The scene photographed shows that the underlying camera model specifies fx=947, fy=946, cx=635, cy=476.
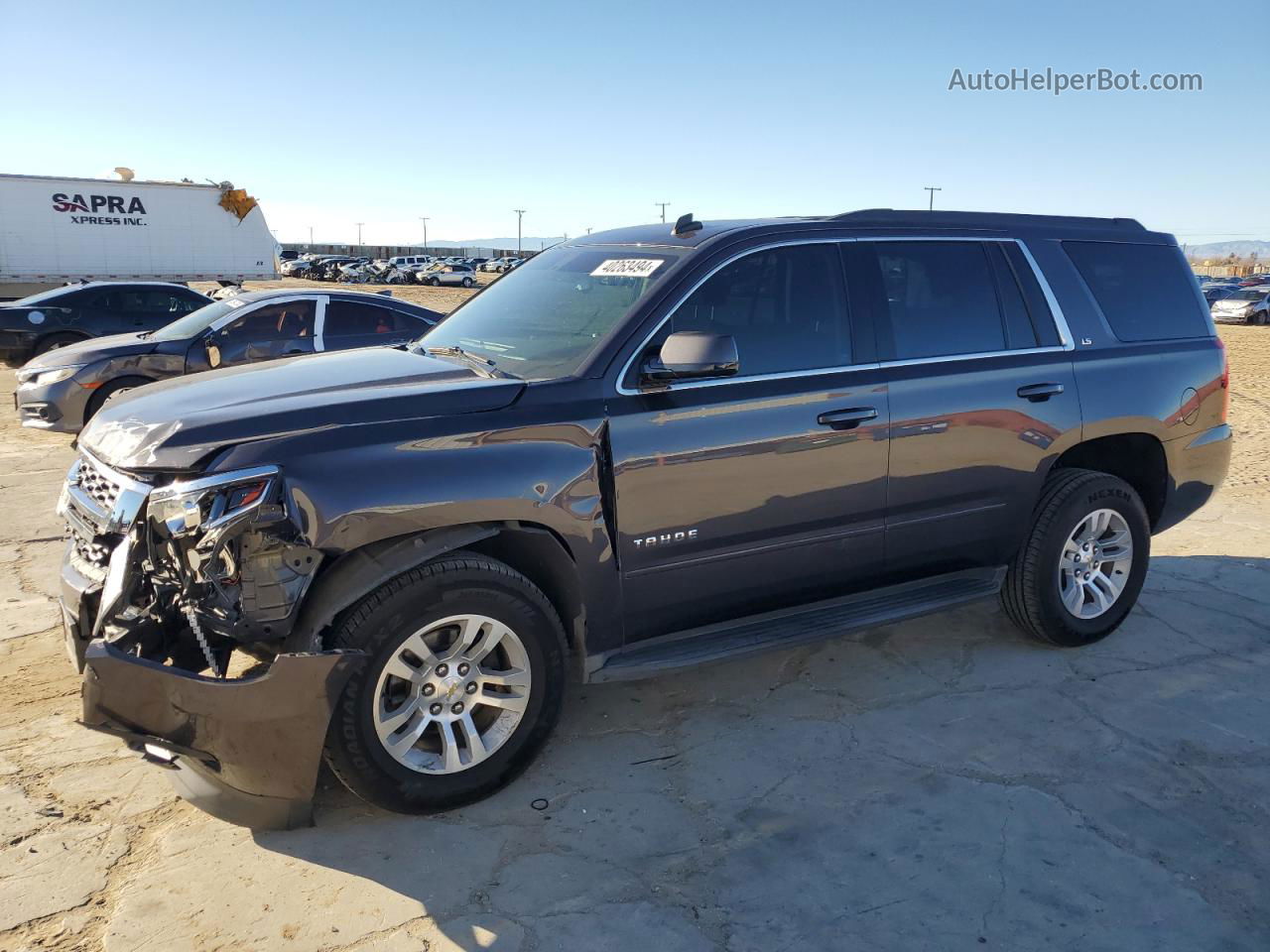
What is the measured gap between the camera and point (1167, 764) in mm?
3727

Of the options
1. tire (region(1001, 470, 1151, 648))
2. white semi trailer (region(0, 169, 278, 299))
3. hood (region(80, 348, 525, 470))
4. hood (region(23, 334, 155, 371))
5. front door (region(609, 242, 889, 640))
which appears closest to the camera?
hood (region(80, 348, 525, 470))

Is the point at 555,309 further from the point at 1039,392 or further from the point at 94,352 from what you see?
the point at 94,352

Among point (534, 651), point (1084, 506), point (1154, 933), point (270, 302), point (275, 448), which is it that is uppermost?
point (270, 302)

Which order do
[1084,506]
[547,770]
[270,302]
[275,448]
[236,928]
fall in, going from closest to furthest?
[236,928] < [275,448] < [547,770] < [1084,506] < [270,302]

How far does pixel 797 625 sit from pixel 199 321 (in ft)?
26.6

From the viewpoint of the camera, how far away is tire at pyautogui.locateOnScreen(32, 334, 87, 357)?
12.9m

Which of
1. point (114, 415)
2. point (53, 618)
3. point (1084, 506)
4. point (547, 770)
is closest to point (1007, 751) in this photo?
point (1084, 506)

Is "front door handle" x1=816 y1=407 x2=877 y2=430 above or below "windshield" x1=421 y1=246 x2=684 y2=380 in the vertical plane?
below

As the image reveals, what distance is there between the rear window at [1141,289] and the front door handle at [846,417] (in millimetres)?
1664

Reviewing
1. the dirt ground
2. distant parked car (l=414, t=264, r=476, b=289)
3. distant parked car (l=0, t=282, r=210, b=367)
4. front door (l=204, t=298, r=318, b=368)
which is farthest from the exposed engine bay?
distant parked car (l=414, t=264, r=476, b=289)

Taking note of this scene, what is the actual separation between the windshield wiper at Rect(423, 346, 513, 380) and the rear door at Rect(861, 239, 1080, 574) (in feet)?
5.39

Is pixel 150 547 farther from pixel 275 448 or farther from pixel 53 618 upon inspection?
pixel 53 618

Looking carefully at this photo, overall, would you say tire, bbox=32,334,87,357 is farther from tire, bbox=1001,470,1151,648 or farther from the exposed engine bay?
tire, bbox=1001,470,1151,648

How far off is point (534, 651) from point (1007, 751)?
1.96 meters
